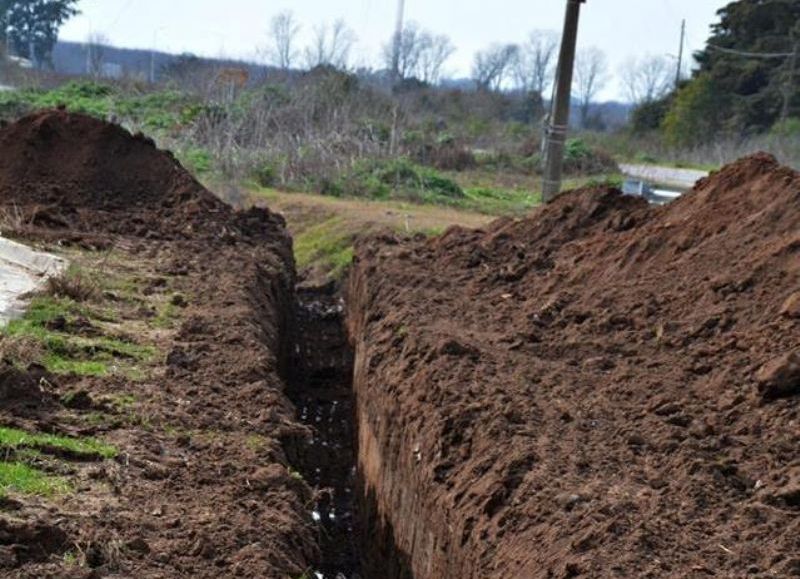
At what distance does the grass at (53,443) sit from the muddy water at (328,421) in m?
1.23

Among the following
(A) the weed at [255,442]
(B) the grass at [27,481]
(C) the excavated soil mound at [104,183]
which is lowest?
(A) the weed at [255,442]

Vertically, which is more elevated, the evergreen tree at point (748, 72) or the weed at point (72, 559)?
the evergreen tree at point (748, 72)

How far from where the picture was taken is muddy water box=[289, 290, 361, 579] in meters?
8.66

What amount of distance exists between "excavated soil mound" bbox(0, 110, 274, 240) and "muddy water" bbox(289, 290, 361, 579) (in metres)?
1.59

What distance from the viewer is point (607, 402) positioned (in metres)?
7.32

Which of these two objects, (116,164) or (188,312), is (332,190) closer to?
(116,164)

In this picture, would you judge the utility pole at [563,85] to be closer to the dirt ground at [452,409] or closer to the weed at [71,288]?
the dirt ground at [452,409]

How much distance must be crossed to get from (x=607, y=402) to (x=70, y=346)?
12.4 ft

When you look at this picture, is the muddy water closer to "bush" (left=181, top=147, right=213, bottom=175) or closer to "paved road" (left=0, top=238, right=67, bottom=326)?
"paved road" (left=0, top=238, right=67, bottom=326)

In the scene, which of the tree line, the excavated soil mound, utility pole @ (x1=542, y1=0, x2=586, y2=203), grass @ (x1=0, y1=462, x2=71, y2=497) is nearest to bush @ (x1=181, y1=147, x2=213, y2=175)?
the excavated soil mound

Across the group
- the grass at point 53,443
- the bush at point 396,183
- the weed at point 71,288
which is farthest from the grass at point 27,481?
the bush at point 396,183

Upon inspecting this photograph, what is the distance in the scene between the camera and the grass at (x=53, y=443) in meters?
6.46

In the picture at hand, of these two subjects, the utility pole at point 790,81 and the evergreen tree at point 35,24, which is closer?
the utility pole at point 790,81

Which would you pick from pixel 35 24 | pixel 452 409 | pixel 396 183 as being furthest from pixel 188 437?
pixel 35 24
